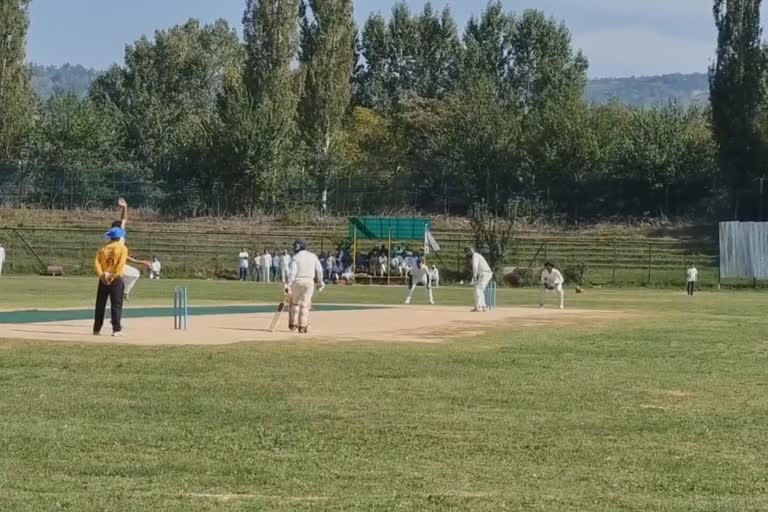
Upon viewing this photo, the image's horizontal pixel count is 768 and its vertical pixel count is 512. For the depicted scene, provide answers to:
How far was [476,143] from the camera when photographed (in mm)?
76750

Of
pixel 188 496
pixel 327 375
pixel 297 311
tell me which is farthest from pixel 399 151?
pixel 188 496

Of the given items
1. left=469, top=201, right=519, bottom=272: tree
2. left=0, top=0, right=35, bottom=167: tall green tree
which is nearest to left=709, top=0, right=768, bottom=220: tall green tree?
left=469, top=201, right=519, bottom=272: tree

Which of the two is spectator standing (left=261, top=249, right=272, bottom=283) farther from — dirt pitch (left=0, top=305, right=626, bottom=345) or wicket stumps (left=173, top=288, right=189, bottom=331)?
wicket stumps (left=173, top=288, right=189, bottom=331)

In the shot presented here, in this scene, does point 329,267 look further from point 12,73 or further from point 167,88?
point 167,88

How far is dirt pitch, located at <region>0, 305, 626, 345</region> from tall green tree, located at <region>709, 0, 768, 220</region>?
3969cm

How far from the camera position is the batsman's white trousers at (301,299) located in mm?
21438

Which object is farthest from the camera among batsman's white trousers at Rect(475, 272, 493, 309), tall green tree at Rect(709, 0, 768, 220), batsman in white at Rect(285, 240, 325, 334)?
tall green tree at Rect(709, 0, 768, 220)

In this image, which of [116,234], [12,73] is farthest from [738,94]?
[116,234]

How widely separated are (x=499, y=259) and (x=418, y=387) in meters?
46.1

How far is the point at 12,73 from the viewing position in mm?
73250

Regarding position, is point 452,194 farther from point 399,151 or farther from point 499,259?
point 499,259

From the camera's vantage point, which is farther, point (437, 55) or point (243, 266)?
point (437, 55)

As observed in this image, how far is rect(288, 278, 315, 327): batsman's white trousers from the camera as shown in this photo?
21.4m

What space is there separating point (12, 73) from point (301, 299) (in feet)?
184
